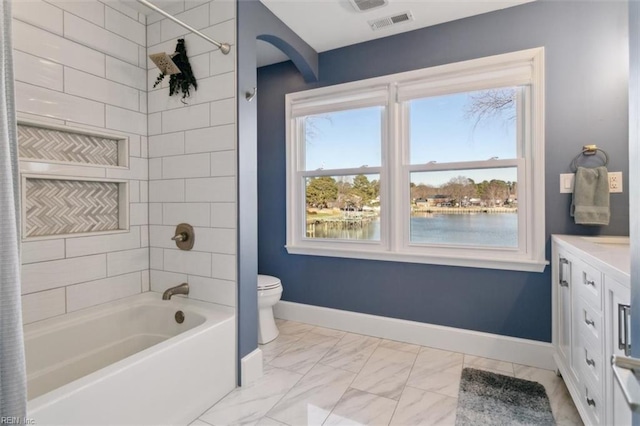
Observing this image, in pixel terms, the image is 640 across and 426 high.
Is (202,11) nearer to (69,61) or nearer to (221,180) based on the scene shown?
(69,61)

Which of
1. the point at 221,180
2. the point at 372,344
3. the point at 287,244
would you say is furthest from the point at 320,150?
the point at 372,344

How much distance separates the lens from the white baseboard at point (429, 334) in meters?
2.09

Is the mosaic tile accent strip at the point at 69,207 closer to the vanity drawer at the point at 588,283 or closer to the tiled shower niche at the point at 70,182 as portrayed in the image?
the tiled shower niche at the point at 70,182

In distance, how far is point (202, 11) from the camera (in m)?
1.99

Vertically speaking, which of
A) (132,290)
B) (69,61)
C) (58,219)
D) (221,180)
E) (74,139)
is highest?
(69,61)

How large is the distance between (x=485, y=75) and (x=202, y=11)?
197 cm

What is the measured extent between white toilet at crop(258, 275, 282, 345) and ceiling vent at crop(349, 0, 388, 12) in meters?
2.10

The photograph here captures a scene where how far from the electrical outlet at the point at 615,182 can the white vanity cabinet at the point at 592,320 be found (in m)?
0.30

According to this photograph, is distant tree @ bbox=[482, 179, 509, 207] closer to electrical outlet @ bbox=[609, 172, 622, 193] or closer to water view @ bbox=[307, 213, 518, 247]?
water view @ bbox=[307, 213, 518, 247]

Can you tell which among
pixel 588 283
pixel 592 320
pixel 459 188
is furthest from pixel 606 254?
pixel 459 188

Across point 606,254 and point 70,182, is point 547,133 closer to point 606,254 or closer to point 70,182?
point 606,254

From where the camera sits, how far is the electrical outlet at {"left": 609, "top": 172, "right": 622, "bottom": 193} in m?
1.87

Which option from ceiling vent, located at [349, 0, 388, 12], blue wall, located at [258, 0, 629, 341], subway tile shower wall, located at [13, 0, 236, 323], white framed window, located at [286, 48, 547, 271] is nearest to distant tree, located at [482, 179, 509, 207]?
white framed window, located at [286, 48, 547, 271]

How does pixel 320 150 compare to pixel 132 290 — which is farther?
pixel 320 150
